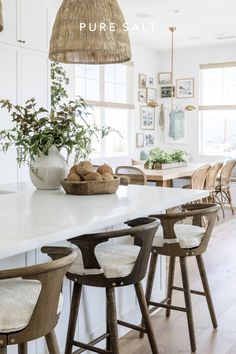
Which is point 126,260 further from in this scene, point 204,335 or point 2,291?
point 204,335

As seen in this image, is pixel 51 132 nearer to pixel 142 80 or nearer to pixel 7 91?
pixel 7 91

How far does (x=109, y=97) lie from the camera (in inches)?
309

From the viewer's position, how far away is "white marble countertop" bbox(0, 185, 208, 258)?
1.70 m

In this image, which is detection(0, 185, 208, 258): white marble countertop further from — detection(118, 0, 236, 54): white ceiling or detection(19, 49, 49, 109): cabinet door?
detection(118, 0, 236, 54): white ceiling

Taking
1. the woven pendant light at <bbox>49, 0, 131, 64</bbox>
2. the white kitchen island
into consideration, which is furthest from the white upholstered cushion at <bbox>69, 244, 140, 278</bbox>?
the woven pendant light at <bbox>49, 0, 131, 64</bbox>

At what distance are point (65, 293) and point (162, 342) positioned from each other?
2.41 feet

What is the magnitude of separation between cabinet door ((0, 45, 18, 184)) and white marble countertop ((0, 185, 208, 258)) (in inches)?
65.6

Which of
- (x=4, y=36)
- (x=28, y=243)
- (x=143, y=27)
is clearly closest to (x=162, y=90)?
(x=143, y=27)

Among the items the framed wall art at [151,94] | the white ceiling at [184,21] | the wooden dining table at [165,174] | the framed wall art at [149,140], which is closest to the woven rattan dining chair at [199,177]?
the wooden dining table at [165,174]

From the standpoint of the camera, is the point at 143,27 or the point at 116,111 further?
the point at 116,111

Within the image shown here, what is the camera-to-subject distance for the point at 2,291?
162 cm

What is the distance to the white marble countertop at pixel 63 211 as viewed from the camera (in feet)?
5.59

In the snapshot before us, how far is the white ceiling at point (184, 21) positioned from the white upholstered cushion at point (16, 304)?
481 cm

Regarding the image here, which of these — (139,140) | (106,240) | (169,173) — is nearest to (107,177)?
(106,240)
